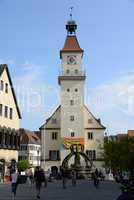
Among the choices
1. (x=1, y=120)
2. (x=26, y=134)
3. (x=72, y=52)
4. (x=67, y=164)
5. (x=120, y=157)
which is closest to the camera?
(x=1, y=120)

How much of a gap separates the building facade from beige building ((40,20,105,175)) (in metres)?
33.5

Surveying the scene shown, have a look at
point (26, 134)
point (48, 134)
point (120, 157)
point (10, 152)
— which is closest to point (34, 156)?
point (26, 134)

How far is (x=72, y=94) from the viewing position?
97.5 m

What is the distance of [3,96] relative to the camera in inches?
2478

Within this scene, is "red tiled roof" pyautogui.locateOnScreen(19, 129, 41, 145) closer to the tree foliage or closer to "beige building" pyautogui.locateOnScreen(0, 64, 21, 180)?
the tree foliage

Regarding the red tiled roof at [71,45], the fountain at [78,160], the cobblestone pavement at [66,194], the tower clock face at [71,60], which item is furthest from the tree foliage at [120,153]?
the cobblestone pavement at [66,194]

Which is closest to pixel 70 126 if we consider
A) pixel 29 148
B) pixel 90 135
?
pixel 90 135

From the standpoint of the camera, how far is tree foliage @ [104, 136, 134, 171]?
244 feet

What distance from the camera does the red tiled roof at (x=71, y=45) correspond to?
103m

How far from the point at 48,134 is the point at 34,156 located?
4549cm

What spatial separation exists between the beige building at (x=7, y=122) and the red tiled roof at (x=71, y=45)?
38.1m

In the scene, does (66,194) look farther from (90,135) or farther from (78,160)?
(90,135)

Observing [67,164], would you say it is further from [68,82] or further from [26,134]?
[26,134]

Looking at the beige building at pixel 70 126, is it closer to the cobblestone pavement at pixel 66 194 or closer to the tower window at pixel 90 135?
the tower window at pixel 90 135
